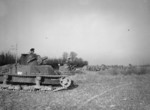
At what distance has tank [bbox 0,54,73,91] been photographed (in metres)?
9.33

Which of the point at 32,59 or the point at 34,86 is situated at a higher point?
the point at 32,59

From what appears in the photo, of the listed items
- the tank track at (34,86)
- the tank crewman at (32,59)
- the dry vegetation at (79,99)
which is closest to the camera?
the dry vegetation at (79,99)

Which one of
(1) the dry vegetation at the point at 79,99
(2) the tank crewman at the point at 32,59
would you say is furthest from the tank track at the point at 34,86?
(2) the tank crewman at the point at 32,59

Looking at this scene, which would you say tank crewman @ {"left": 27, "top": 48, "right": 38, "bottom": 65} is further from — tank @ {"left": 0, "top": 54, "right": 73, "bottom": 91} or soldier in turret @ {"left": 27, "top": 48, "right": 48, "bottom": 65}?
tank @ {"left": 0, "top": 54, "right": 73, "bottom": 91}

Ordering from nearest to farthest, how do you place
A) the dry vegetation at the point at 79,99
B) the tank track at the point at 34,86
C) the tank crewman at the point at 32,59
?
the dry vegetation at the point at 79,99
the tank track at the point at 34,86
the tank crewman at the point at 32,59

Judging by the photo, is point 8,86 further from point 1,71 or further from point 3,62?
point 3,62

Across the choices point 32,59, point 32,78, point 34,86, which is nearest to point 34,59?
point 32,59

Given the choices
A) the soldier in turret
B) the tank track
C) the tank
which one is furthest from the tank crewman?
the tank track

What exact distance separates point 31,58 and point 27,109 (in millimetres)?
5451

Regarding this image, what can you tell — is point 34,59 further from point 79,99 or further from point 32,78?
point 79,99

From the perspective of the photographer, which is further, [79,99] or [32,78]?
[32,78]

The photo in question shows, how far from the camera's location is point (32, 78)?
9.58 meters

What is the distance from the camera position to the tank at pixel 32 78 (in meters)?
9.33

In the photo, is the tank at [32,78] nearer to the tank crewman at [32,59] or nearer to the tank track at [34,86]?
the tank track at [34,86]
